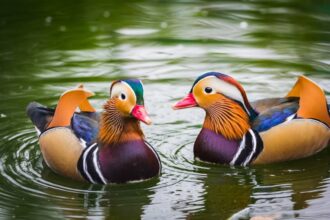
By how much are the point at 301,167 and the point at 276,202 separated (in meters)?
0.98

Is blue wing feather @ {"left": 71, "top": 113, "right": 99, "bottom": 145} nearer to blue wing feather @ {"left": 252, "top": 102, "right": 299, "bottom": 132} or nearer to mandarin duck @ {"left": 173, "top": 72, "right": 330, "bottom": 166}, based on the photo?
mandarin duck @ {"left": 173, "top": 72, "right": 330, "bottom": 166}

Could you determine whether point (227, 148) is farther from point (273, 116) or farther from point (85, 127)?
point (85, 127)

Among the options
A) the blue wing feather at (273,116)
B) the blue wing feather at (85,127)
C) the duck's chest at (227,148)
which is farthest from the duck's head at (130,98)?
the blue wing feather at (273,116)

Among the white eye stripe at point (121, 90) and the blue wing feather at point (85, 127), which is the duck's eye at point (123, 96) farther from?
the blue wing feather at point (85, 127)

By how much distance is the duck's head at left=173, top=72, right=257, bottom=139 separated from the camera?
316 inches

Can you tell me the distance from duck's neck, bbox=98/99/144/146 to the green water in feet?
1.19

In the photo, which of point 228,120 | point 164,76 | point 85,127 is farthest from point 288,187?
point 164,76

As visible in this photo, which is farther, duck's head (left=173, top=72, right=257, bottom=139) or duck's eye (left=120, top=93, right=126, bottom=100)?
duck's head (left=173, top=72, right=257, bottom=139)

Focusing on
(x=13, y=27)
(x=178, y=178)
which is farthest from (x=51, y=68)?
(x=178, y=178)

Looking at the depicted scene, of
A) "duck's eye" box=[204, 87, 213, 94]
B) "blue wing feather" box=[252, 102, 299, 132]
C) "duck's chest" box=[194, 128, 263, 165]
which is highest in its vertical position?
"duck's eye" box=[204, 87, 213, 94]

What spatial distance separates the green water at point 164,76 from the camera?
23.2ft

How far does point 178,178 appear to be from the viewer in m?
7.60

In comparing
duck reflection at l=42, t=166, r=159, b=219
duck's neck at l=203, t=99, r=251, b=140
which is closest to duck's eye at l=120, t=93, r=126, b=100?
duck reflection at l=42, t=166, r=159, b=219

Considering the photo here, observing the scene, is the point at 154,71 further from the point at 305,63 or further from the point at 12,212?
the point at 12,212
